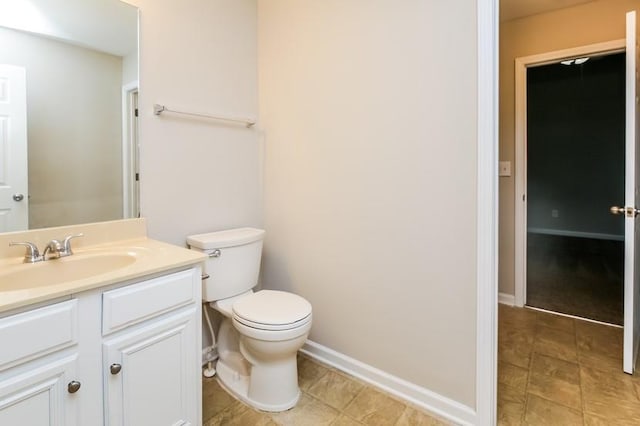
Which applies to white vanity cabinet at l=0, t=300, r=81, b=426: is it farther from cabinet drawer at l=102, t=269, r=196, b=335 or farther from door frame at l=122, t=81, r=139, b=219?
door frame at l=122, t=81, r=139, b=219

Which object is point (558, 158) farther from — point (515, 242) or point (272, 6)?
point (272, 6)

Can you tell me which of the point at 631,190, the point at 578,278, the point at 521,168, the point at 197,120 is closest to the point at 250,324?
the point at 197,120

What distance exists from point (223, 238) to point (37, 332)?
95 centimetres

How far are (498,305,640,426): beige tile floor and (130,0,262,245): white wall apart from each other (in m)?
1.76

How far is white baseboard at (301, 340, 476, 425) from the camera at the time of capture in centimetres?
153

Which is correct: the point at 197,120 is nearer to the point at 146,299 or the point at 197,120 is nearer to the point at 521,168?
the point at 146,299

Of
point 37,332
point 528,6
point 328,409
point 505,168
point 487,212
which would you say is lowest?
point 328,409

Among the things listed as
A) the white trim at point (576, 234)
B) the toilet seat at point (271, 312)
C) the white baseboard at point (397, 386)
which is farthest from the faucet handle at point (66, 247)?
the white trim at point (576, 234)

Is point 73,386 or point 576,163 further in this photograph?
point 576,163

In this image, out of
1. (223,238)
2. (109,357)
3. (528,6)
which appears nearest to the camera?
(109,357)

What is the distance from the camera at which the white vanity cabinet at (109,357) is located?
908mm

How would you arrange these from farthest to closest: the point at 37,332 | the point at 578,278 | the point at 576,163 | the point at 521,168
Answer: the point at 576,163, the point at 578,278, the point at 521,168, the point at 37,332

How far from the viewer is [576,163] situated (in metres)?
5.58

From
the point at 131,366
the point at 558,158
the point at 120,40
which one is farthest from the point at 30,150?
the point at 558,158
